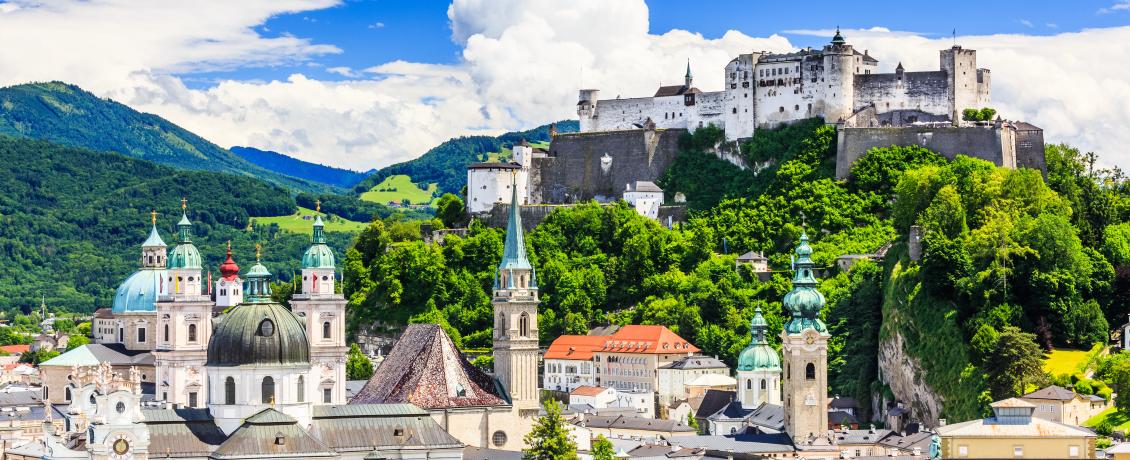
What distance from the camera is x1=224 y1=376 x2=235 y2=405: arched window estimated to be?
2467 inches

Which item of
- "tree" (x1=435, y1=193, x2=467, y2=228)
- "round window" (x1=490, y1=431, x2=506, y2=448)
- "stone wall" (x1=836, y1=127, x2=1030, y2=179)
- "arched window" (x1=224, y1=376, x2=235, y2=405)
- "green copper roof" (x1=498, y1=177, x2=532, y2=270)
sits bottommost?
"round window" (x1=490, y1=431, x2=506, y2=448)

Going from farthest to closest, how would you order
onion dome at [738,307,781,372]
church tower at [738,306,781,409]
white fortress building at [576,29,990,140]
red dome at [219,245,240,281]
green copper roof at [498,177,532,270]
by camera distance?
1. white fortress building at [576,29,990,140]
2. onion dome at [738,307,781,372]
3. church tower at [738,306,781,409]
4. red dome at [219,245,240,281]
5. green copper roof at [498,177,532,270]

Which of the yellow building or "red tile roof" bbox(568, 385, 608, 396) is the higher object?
"red tile roof" bbox(568, 385, 608, 396)

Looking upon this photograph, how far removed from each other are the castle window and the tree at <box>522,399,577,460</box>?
10.1 m

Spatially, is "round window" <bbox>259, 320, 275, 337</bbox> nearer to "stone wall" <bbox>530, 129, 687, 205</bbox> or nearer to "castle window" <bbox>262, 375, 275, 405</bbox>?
"castle window" <bbox>262, 375, 275, 405</bbox>

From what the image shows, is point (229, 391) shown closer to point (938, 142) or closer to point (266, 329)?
point (266, 329)

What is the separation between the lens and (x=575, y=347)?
112 metres

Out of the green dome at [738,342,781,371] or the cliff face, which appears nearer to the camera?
the cliff face

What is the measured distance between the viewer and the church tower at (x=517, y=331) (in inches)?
2940

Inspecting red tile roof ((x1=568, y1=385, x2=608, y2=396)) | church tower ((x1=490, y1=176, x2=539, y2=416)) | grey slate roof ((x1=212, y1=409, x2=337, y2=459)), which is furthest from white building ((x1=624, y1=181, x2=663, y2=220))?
grey slate roof ((x1=212, y1=409, x2=337, y2=459))

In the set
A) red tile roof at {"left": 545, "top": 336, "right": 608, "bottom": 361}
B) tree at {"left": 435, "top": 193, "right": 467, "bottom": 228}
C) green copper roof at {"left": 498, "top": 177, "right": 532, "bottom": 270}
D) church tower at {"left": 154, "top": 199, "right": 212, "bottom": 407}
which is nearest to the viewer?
green copper roof at {"left": 498, "top": 177, "right": 532, "bottom": 270}

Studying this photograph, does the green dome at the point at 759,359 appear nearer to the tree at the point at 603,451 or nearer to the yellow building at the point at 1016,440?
the tree at the point at 603,451

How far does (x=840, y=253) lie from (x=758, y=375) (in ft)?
54.1

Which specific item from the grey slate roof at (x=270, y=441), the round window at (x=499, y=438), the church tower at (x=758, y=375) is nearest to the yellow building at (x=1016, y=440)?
the grey slate roof at (x=270, y=441)
